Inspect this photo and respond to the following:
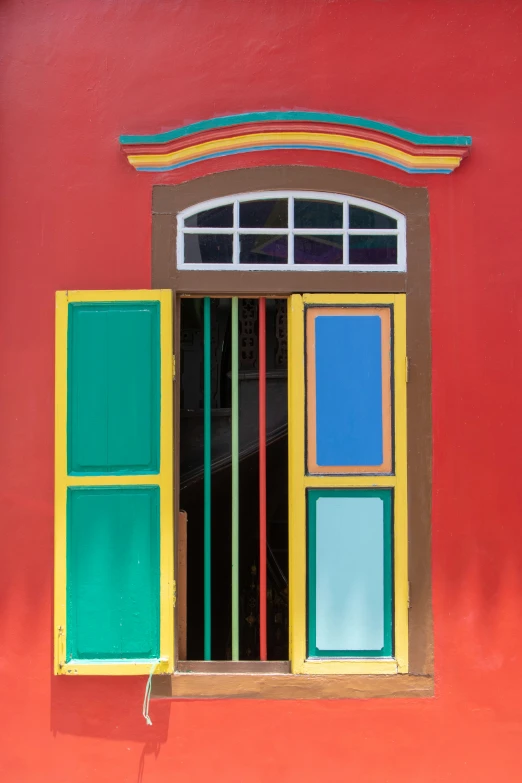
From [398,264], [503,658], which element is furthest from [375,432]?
[503,658]

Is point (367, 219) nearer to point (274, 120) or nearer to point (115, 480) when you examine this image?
point (274, 120)

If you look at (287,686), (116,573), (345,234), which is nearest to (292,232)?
(345,234)

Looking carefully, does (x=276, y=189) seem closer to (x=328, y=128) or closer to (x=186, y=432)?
(x=328, y=128)

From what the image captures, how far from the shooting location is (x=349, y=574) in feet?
9.92

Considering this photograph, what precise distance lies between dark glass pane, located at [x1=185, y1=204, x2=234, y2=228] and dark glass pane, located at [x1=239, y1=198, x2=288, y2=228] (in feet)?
0.20

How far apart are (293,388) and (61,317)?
112 centimetres

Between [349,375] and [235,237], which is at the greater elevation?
[235,237]

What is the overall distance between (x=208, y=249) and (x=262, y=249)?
0.26 m

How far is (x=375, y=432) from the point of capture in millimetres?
3059

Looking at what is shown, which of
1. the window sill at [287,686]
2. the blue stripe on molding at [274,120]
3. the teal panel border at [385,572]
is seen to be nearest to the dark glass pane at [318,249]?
the blue stripe on molding at [274,120]

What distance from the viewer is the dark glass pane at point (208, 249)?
311 centimetres

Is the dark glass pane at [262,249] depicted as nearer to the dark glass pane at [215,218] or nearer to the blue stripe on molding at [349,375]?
the dark glass pane at [215,218]

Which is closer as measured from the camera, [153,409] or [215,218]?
[153,409]

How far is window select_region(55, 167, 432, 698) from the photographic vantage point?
3.00m
